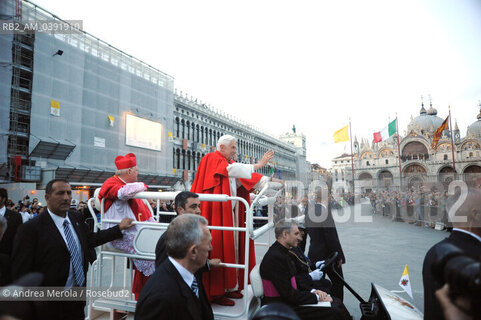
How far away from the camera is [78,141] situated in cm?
2106

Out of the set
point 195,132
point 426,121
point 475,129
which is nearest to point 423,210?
point 195,132

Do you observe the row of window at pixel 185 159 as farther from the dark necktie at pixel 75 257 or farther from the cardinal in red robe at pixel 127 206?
the dark necktie at pixel 75 257

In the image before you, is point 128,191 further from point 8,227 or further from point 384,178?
point 384,178

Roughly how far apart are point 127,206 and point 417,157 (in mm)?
74025

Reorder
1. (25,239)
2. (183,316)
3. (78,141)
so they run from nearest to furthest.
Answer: (183,316) → (25,239) → (78,141)

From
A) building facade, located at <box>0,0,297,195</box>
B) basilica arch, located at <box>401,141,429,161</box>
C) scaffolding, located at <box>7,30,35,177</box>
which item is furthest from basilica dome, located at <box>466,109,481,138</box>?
scaffolding, located at <box>7,30,35,177</box>

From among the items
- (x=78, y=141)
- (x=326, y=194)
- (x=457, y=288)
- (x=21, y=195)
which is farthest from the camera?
(x=78, y=141)

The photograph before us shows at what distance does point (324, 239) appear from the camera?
14.9 ft

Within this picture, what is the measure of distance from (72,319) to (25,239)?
0.76 m

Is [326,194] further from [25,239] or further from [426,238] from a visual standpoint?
[426,238]

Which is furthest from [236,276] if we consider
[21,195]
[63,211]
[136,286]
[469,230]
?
[21,195]

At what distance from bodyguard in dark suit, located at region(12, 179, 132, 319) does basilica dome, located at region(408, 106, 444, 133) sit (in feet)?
261

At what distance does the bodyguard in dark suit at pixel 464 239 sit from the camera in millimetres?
1765

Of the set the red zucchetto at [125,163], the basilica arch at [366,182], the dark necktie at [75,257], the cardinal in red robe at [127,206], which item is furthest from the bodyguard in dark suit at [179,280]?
the basilica arch at [366,182]
